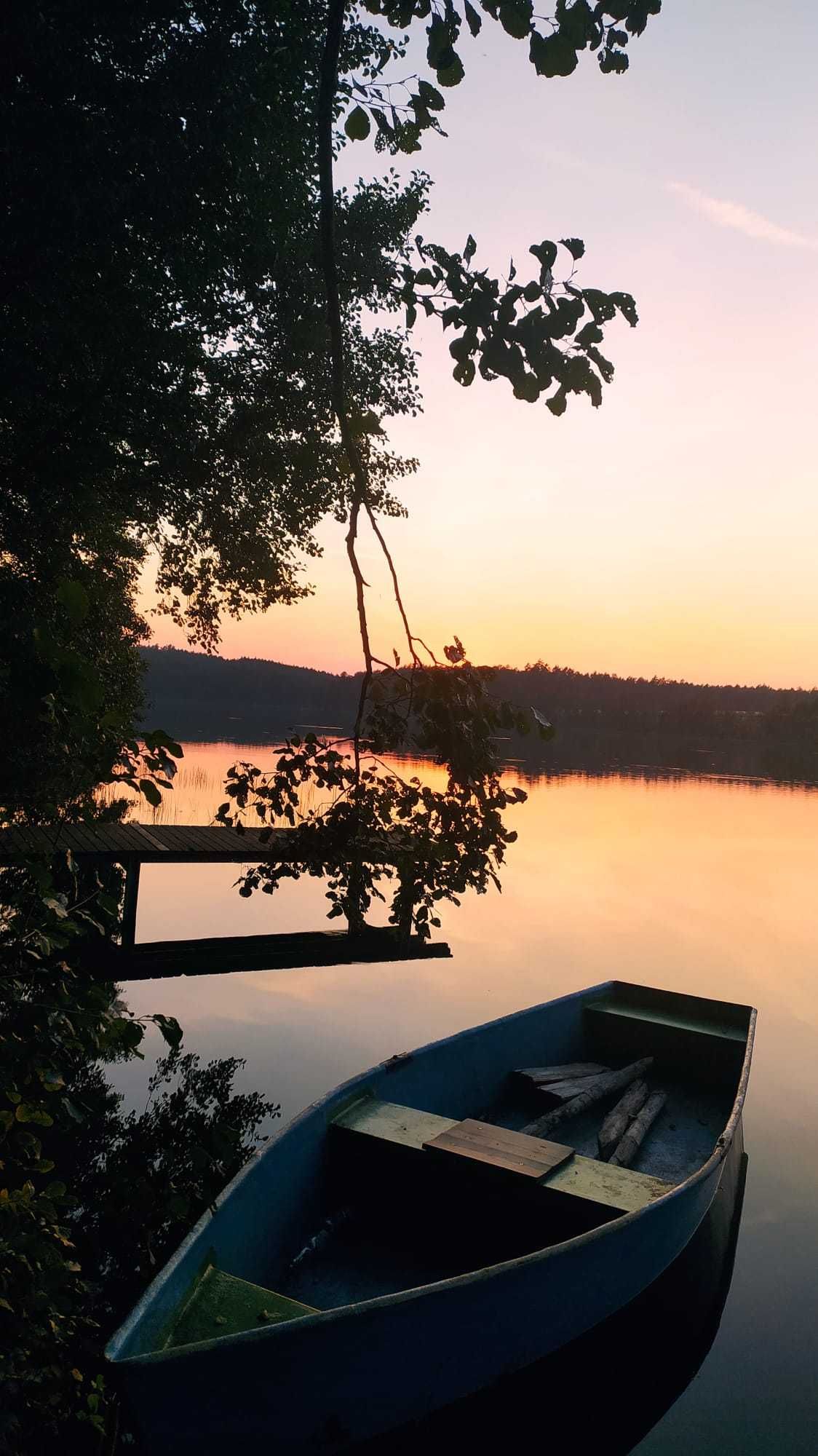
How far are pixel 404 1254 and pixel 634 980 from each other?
44.2 ft

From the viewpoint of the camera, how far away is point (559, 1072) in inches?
354

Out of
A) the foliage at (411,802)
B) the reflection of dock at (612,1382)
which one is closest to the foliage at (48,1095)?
the foliage at (411,802)

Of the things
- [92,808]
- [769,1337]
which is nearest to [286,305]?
[92,808]

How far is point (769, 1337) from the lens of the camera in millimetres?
7312

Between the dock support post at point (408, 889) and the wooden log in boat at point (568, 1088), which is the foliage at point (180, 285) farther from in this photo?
the wooden log in boat at point (568, 1088)

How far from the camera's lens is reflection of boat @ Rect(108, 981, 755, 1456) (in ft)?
12.9

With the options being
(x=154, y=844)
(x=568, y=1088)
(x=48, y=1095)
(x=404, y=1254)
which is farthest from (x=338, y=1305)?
(x=154, y=844)

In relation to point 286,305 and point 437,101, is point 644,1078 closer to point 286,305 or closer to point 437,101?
point 437,101

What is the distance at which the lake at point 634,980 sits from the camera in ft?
23.3

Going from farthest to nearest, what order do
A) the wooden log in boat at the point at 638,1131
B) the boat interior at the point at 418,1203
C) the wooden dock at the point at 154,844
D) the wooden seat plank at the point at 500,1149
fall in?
1. the wooden dock at the point at 154,844
2. the wooden log in boat at the point at 638,1131
3. the wooden seat plank at the point at 500,1149
4. the boat interior at the point at 418,1203

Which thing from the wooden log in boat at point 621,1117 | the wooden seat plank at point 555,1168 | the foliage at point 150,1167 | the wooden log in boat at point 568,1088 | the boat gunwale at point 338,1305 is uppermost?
the boat gunwale at point 338,1305

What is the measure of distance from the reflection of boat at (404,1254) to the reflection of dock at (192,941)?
14.3 ft

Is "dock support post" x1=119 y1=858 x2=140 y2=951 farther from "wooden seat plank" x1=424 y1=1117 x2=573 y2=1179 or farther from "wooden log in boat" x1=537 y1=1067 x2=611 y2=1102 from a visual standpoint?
"wooden seat plank" x1=424 y1=1117 x2=573 y2=1179

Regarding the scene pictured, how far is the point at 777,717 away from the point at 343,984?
405ft
